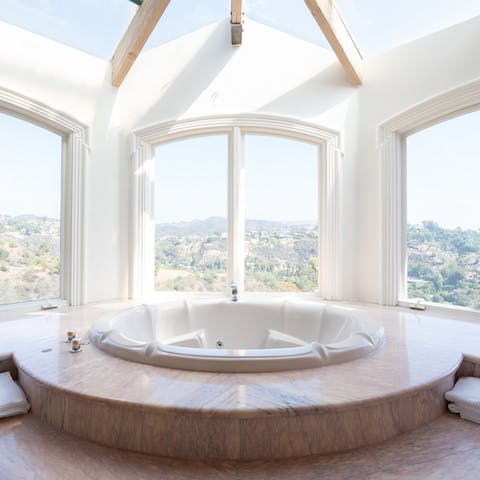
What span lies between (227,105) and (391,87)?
4.50 ft

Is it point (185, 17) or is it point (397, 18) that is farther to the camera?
point (185, 17)

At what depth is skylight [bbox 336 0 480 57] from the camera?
2.31 m

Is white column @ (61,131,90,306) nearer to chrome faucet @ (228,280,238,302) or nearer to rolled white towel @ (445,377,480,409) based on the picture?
chrome faucet @ (228,280,238,302)

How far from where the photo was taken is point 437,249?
2.53 metres

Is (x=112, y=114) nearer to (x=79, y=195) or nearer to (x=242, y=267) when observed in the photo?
(x=79, y=195)

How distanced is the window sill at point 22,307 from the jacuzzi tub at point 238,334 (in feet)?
2.61

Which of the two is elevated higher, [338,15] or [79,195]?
[338,15]

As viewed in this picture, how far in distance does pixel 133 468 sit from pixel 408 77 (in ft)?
9.92

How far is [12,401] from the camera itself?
1326 mm

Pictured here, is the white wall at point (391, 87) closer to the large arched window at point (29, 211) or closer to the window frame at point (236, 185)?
the window frame at point (236, 185)

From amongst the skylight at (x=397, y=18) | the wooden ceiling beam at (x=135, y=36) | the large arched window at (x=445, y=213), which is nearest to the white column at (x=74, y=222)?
the wooden ceiling beam at (x=135, y=36)

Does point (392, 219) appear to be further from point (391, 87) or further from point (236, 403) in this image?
point (236, 403)

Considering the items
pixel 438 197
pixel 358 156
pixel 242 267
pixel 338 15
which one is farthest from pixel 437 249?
pixel 338 15

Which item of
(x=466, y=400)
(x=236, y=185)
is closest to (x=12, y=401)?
(x=466, y=400)
